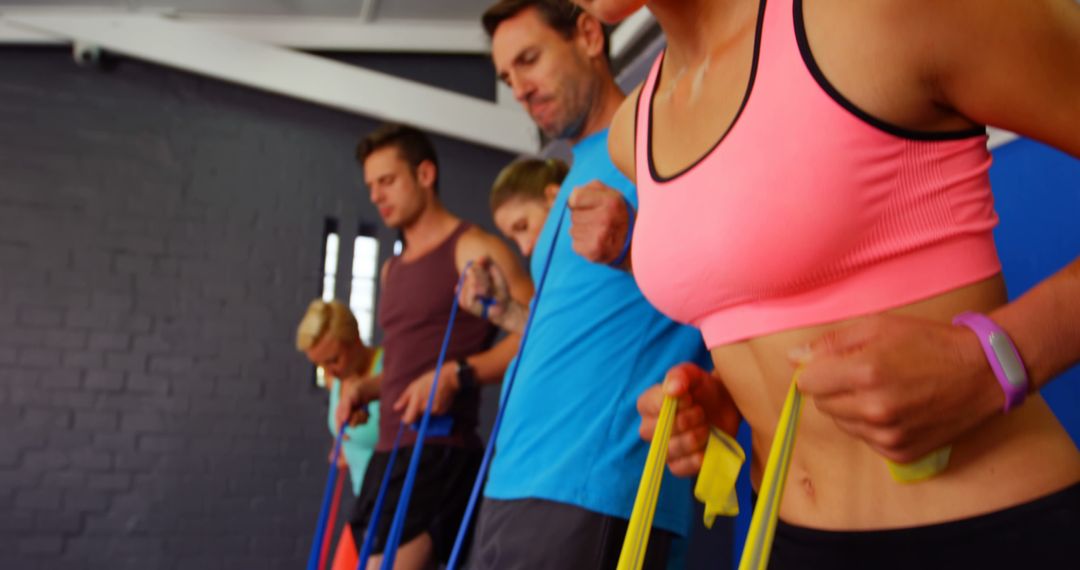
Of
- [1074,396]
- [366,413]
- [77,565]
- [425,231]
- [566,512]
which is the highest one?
[425,231]

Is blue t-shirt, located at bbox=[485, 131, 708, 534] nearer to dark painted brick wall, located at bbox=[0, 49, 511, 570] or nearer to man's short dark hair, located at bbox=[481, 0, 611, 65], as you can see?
man's short dark hair, located at bbox=[481, 0, 611, 65]

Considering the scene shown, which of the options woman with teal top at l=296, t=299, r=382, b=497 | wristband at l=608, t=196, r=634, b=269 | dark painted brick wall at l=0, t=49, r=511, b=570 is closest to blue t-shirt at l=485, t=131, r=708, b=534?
wristband at l=608, t=196, r=634, b=269

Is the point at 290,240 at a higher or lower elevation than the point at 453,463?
higher

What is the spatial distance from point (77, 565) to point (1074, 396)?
13.9ft

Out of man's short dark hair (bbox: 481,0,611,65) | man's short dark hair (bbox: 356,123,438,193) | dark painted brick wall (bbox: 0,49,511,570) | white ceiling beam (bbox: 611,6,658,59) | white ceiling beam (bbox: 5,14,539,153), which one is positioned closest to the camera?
Result: man's short dark hair (bbox: 481,0,611,65)

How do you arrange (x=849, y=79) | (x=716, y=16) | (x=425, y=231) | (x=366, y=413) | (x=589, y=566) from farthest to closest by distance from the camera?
(x=366, y=413) < (x=425, y=231) < (x=589, y=566) < (x=716, y=16) < (x=849, y=79)

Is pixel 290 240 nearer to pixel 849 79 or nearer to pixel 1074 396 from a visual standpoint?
pixel 1074 396

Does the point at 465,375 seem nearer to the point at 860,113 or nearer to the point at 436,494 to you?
the point at 436,494

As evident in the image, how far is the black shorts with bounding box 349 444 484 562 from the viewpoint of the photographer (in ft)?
6.84

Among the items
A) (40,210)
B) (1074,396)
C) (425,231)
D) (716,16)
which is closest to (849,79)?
(716,16)

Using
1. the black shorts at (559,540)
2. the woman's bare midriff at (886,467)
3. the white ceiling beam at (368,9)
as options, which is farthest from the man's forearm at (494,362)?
the white ceiling beam at (368,9)

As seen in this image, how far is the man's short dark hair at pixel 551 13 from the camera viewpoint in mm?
1652

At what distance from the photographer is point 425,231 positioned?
2.46 metres

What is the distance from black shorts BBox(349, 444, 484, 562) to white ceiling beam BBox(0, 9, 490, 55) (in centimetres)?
330
